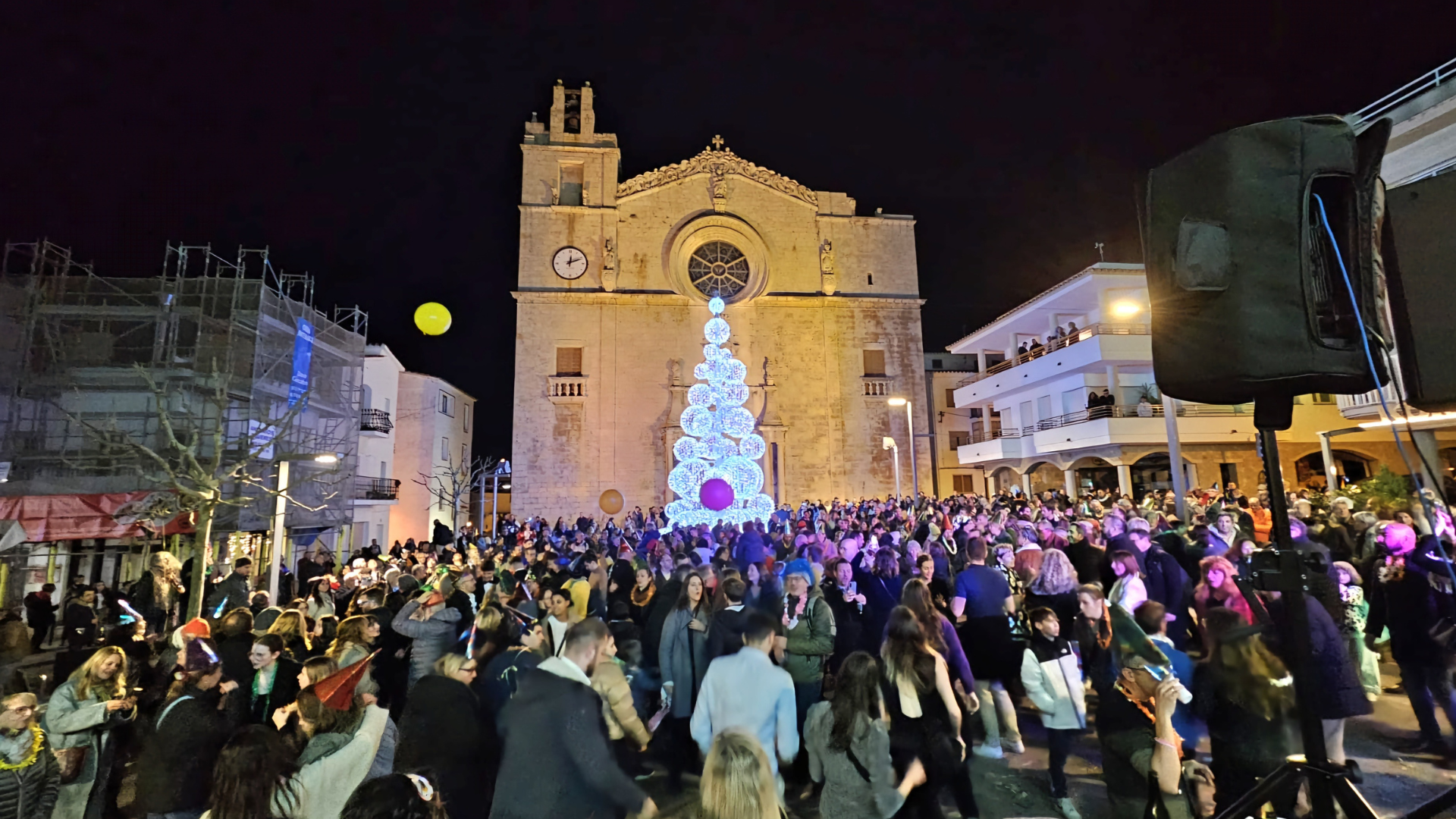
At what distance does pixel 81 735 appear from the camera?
12.9ft

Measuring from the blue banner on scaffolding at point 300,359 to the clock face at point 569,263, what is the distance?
10.1m

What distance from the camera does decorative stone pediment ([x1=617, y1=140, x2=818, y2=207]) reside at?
1054 inches

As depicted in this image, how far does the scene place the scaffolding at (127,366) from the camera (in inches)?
532

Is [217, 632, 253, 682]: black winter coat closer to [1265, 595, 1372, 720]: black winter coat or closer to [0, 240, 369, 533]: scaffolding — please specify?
[1265, 595, 1372, 720]: black winter coat

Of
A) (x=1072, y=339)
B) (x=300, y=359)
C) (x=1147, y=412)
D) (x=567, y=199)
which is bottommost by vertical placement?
(x=1147, y=412)

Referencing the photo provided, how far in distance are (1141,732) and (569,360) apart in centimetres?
2401

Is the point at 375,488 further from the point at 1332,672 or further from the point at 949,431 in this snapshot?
the point at 949,431

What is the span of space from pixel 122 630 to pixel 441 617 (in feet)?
8.67

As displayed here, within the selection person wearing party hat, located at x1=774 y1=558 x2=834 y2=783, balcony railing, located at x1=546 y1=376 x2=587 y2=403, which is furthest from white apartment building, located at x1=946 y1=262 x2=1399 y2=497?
balcony railing, located at x1=546 y1=376 x2=587 y2=403

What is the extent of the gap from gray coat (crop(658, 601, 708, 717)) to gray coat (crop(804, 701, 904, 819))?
2.07m

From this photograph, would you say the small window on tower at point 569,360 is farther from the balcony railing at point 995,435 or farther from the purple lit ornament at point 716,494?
the balcony railing at point 995,435

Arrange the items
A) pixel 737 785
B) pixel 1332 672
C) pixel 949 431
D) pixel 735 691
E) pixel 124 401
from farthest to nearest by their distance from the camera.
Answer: pixel 949 431, pixel 124 401, pixel 1332 672, pixel 735 691, pixel 737 785

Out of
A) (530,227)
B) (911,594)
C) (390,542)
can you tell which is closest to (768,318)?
(530,227)

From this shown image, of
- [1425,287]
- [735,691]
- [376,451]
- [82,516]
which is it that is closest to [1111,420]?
[735,691]
